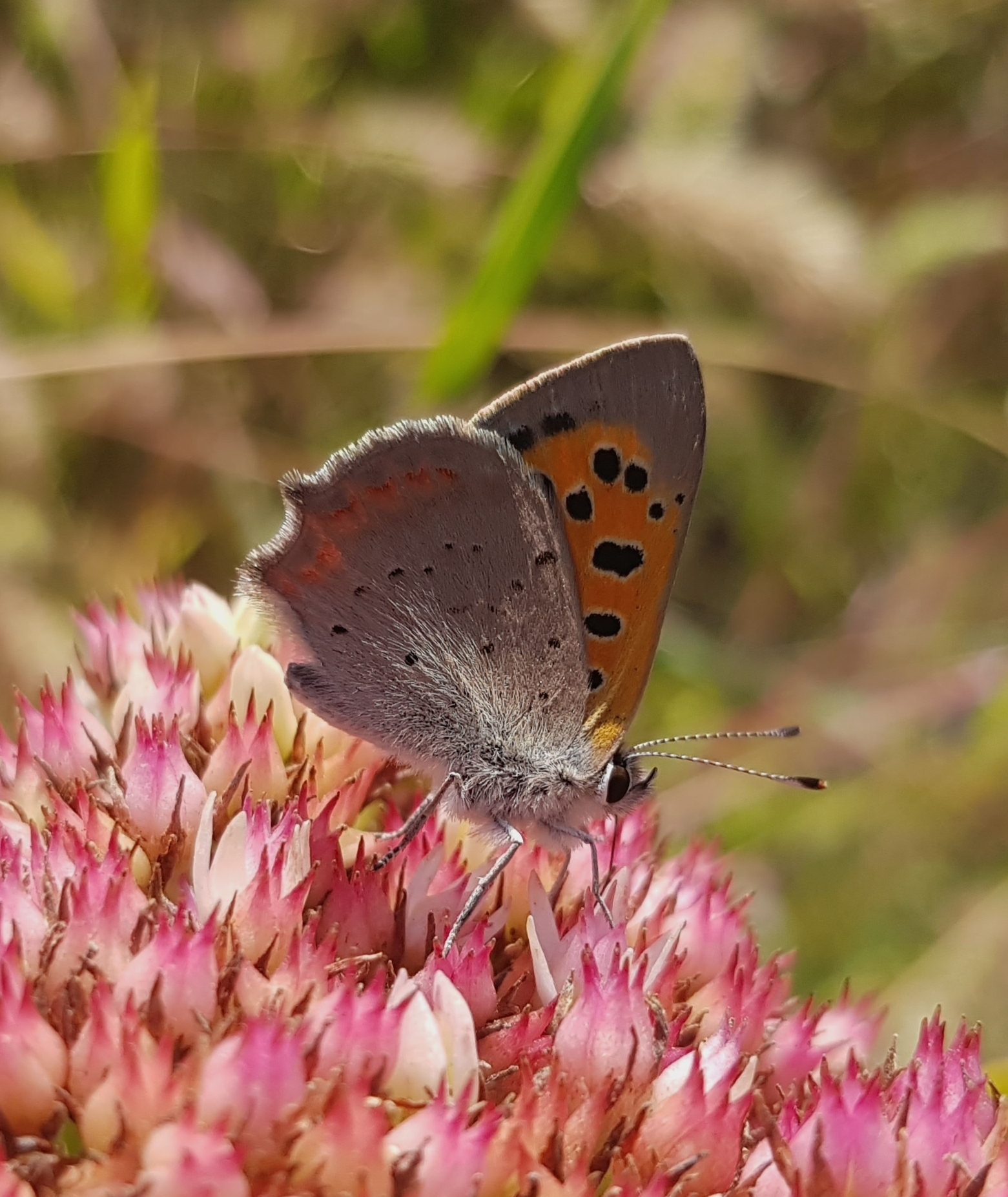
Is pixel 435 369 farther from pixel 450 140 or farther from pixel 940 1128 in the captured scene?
pixel 940 1128

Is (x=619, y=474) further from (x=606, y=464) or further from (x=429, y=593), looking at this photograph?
(x=429, y=593)

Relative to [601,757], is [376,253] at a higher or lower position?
higher

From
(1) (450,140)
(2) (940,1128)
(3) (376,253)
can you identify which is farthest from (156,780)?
(3) (376,253)

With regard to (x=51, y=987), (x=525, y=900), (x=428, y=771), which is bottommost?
(x=51, y=987)

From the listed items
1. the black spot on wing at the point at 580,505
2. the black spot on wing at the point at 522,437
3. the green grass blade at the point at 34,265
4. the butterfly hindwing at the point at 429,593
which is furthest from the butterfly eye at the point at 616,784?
the green grass blade at the point at 34,265

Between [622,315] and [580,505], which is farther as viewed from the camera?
[622,315]

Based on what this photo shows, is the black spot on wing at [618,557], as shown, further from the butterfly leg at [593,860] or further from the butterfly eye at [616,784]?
the butterfly leg at [593,860]

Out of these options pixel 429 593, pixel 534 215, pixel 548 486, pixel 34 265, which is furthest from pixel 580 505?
pixel 34 265

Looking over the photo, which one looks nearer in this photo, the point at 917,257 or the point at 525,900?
the point at 525,900

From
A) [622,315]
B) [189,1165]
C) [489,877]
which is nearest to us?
[189,1165]
